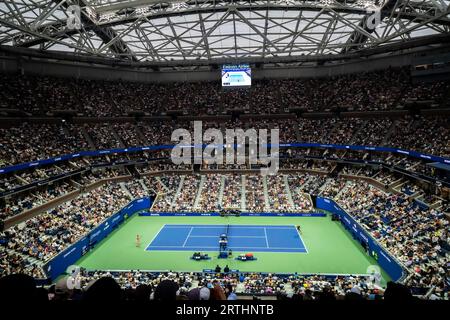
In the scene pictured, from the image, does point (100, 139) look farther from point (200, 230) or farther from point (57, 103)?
point (200, 230)

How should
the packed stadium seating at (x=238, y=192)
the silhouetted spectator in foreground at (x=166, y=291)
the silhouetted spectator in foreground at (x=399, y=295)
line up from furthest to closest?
1. the packed stadium seating at (x=238, y=192)
2. the silhouetted spectator in foreground at (x=166, y=291)
3. the silhouetted spectator in foreground at (x=399, y=295)

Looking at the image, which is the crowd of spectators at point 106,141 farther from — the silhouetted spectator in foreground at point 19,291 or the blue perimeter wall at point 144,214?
the silhouetted spectator in foreground at point 19,291

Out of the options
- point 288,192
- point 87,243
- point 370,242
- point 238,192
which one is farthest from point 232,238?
point 288,192

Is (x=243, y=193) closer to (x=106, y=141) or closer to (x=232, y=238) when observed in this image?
(x=232, y=238)

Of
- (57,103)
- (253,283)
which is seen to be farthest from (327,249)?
(57,103)

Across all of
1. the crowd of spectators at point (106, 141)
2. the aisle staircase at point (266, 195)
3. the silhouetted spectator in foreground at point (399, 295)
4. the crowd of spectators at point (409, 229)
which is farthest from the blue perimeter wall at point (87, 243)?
the silhouetted spectator in foreground at point (399, 295)

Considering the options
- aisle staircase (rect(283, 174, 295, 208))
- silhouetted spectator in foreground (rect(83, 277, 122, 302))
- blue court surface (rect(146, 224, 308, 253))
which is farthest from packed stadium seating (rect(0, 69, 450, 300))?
silhouetted spectator in foreground (rect(83, 277, 122, 302))
